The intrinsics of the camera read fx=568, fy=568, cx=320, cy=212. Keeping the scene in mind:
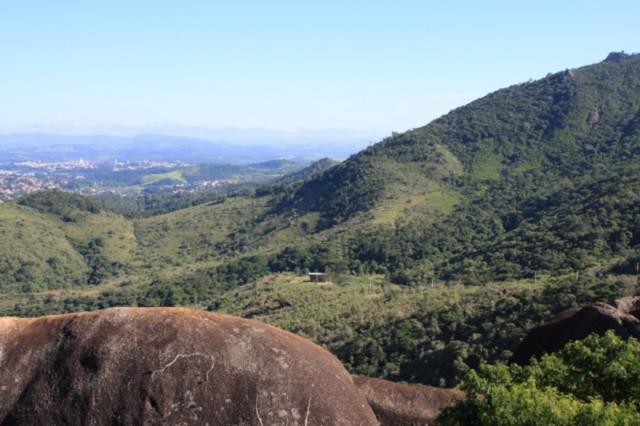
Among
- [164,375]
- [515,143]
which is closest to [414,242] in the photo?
[515,143]

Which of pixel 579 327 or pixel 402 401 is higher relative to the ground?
pixel 579 327

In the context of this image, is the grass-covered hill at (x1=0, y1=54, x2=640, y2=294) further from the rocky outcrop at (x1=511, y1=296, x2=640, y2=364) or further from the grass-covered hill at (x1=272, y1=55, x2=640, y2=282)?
the rocky outcrop at (x1=511, y1=296, x2=640, y2=364)

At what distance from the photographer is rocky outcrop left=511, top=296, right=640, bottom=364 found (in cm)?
1629

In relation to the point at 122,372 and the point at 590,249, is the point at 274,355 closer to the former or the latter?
the point at 122,372

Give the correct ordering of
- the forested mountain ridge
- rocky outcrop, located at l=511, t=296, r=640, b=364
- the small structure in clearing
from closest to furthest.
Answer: rocky outcrop, located at l=511, t=296, r=640, b=364, the small structure in clearing, the forested mountain ridge

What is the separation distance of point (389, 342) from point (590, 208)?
41948 millimetres

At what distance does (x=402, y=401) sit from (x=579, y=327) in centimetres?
704

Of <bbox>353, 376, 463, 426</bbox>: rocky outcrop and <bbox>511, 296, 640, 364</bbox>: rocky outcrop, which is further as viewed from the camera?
<bbox>511, 296, 640, 364</bbox>: rocky outcrop

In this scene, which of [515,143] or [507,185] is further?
[515,143]

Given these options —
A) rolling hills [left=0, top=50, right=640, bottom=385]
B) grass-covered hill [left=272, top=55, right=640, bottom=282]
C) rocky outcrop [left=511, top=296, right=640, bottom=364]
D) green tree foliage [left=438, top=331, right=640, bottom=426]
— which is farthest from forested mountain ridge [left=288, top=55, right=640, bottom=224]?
green tree foliage [left=438, top=331, right=640, bottom=426]

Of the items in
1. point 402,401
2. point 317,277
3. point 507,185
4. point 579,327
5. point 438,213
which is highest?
point 579,327

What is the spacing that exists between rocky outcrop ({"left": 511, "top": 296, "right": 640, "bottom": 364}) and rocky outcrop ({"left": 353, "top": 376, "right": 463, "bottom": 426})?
16.6ft

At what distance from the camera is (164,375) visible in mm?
10844

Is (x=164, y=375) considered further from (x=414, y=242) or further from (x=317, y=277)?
(x=414, y=242)
